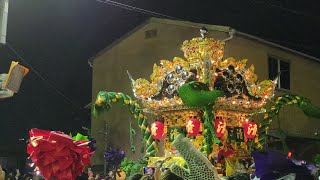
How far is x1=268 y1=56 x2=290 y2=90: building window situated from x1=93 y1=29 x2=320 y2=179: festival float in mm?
4247

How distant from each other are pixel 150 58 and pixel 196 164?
15.4m

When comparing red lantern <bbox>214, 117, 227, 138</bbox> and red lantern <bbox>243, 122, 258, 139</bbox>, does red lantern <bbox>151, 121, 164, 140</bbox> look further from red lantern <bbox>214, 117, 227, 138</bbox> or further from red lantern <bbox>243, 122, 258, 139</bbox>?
red lantern <bbox>243, 122, 258, 139</bbox>

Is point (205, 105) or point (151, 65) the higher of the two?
point (151, 65)

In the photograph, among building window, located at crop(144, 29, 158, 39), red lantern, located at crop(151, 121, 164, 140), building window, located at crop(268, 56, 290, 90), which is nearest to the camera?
red lantern, located at crop(151, 121, 164, 140)

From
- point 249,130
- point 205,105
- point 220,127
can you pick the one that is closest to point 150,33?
point 249,130

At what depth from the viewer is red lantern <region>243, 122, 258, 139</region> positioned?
43.4ft

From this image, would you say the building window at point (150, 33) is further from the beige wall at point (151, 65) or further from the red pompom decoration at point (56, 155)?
the red pompom decoration at point (56, 155)

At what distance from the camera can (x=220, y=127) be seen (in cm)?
1251

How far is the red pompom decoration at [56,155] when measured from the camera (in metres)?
3.96

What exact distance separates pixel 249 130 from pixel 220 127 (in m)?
1.25

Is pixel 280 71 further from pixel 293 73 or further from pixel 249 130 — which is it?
pixel 249 130

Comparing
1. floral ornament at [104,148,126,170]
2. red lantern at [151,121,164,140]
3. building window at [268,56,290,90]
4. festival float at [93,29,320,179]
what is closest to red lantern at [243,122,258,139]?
festival float at [93,29,320,179]

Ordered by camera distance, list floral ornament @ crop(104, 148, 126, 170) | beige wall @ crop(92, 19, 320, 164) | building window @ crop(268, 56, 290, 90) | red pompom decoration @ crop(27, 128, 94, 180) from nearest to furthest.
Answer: red pompom decoration @ crop(27, 128, 94, 180)
floral ornament @ crop(104, 148, 126, 170)
beige wall @ crop(92, 19, 320, 164)
building window @ crop(268, 56, 290, 90)

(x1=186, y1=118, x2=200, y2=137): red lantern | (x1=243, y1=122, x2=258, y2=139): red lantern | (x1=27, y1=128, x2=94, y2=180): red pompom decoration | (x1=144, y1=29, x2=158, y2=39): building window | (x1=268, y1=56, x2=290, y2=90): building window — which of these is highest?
(x1=144, y1=29, x2=158, y2=39): building window
